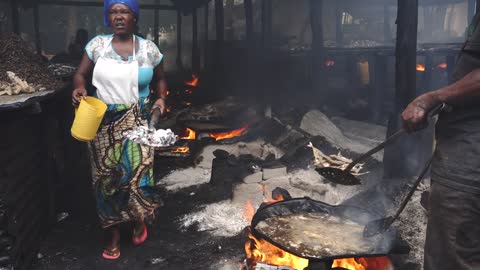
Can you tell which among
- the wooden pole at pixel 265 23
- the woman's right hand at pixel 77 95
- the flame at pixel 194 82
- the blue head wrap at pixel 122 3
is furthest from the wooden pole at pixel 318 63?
the woman's right hand at pixel 77 95

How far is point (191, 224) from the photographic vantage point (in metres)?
5.45

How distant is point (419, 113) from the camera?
7.39ft

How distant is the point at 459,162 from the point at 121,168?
324cm

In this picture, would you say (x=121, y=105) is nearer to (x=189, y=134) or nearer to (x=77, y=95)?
(x=77, y=95)

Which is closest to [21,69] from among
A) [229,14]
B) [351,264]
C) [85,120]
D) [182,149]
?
[85,120]

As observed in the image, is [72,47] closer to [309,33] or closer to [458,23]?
[309,33]

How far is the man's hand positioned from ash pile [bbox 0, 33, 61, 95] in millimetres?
3707

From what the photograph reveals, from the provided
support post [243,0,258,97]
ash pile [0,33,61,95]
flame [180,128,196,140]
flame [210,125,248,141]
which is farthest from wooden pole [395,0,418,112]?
support post [243,0,258,97]

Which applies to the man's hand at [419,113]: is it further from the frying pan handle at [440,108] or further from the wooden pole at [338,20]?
the wooden pole at [338,20]

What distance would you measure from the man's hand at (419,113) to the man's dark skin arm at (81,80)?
293 cm

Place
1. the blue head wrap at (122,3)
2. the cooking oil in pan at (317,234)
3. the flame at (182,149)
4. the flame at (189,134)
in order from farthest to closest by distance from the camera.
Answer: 1. the flame at (189,134)
2. the flame at (182,149)
3. the blue head wrap at (122,3)
4. the cooking oil in pan at (317,234)

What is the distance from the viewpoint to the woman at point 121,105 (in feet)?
13.5

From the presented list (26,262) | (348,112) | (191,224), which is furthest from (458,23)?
(26,262)

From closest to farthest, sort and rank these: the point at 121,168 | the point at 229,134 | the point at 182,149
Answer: the point at 121,168 < the point at 182,149 < the point at 229,134
